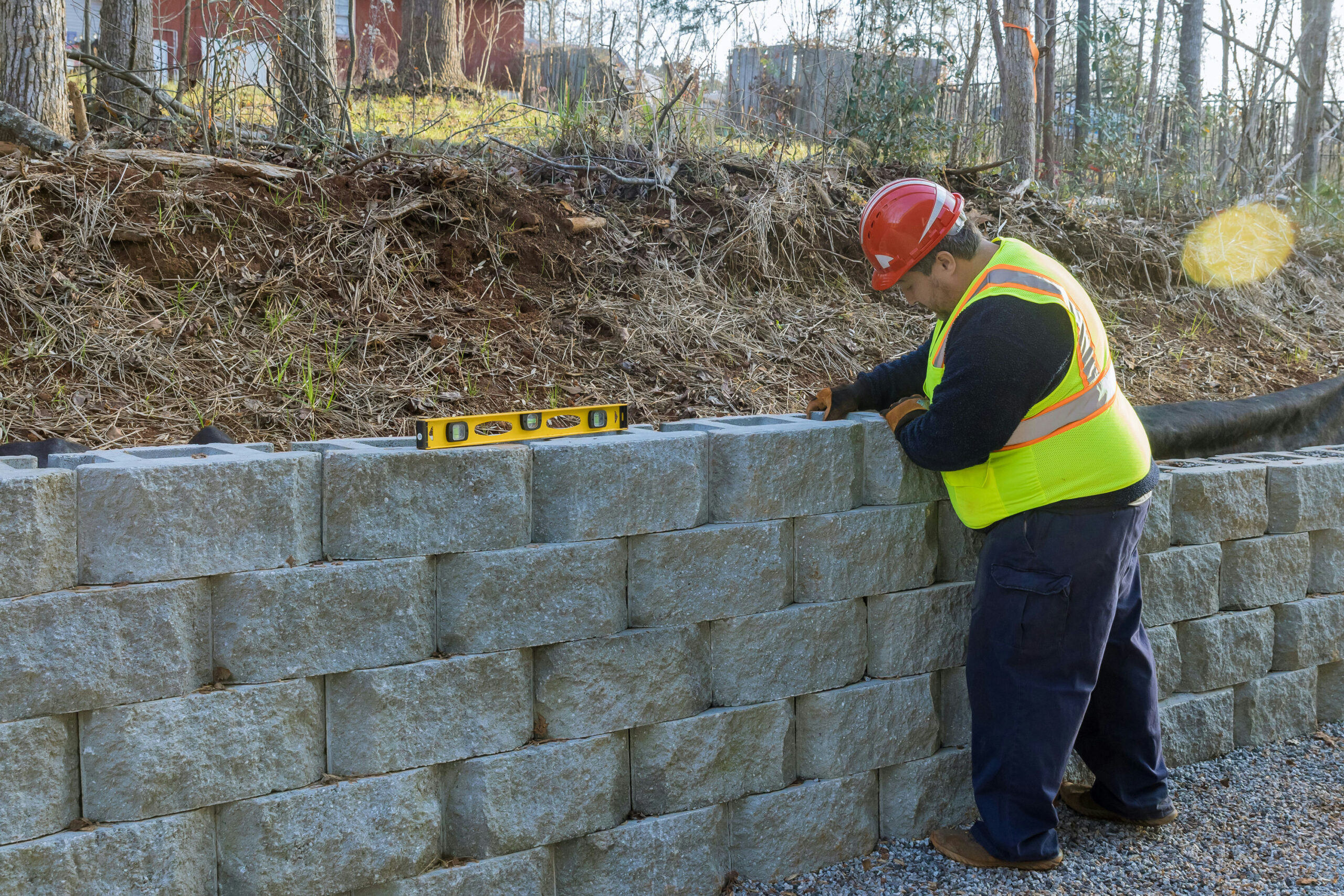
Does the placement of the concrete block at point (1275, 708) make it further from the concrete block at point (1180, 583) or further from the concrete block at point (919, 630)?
the concrete block at point (919, 630)

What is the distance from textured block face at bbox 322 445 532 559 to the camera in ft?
8.25

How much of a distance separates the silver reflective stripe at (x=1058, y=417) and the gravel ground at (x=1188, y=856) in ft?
4.55

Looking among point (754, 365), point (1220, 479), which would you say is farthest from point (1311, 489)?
point (754, 365)

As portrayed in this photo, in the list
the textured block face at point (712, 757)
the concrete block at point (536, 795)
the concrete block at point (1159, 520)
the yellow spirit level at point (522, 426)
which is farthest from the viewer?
the concrete block at point (1159, 520)

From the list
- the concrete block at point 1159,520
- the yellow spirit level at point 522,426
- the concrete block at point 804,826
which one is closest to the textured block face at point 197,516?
the yellow spirit level at point 522,426

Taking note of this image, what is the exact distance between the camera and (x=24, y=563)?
2.16 m

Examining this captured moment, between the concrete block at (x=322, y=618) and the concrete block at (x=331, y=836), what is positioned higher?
the concrete block at (x=322, y=618)

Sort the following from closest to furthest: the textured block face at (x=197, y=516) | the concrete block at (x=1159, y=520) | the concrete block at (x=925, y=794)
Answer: the textured block face at (x=197, y=516), the concrete block at (x=925, y=794), the concrete block at (x=1159, y=520)

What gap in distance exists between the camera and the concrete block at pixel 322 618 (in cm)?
241

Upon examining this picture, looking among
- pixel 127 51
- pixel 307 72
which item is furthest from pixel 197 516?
pixel 127 51

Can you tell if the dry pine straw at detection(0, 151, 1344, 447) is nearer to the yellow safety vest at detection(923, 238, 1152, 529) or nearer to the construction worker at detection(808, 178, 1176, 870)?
the construction worker at detection(808, 178, 1176, 870)

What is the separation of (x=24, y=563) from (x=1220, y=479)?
3946 mm

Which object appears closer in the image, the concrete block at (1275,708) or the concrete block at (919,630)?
the concrete block at (919,630)

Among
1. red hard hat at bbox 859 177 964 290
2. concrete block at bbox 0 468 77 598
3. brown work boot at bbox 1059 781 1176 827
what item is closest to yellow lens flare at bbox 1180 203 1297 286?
brown work boot at bbox 1059 781 1176 827
